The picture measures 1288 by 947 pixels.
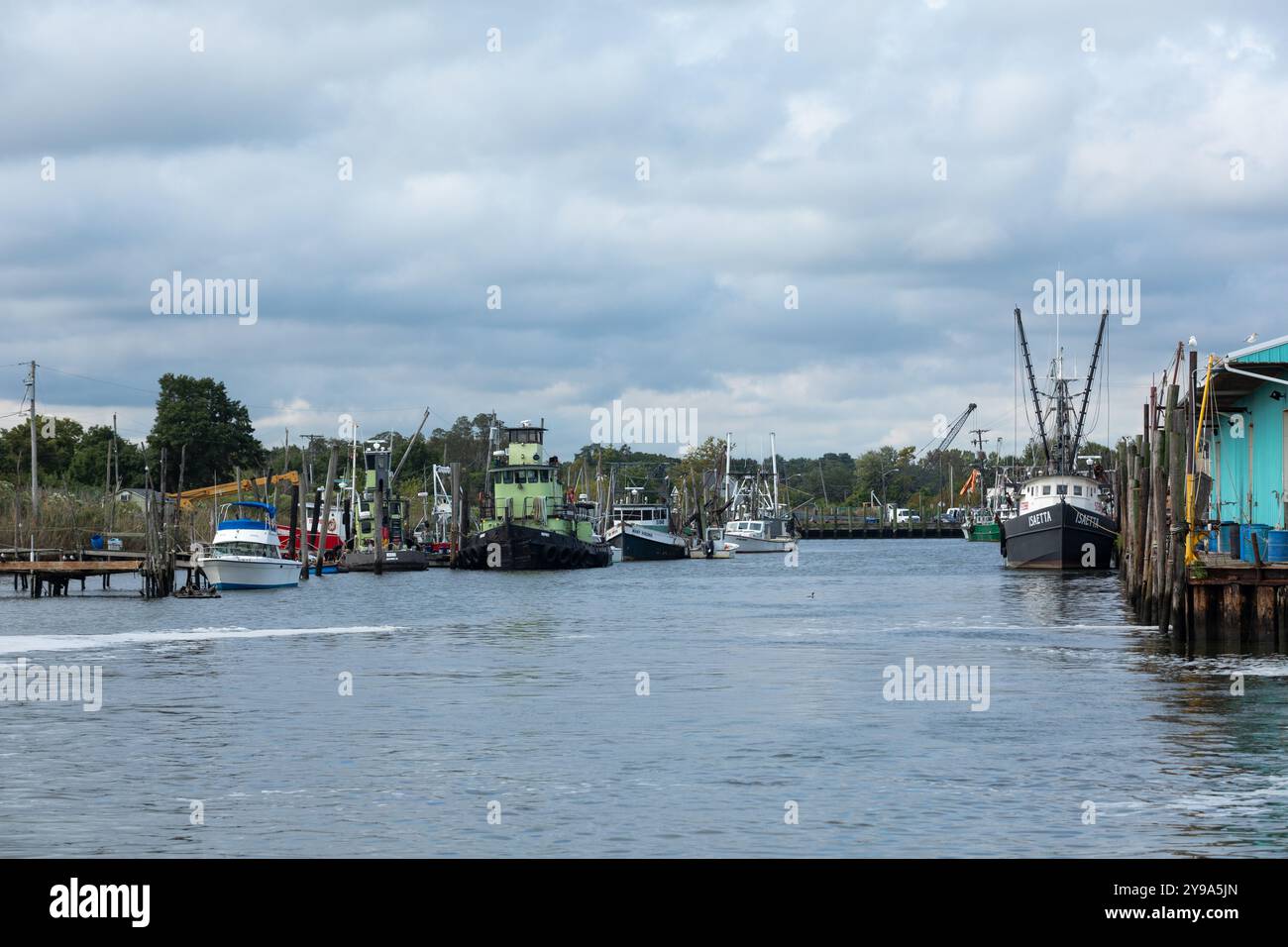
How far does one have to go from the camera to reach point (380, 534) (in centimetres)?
10544

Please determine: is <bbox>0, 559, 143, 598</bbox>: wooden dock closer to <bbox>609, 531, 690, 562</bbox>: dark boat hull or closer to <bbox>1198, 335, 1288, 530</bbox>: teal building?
<bbox>1198, 335, 1288, 530</bbox>: teal building

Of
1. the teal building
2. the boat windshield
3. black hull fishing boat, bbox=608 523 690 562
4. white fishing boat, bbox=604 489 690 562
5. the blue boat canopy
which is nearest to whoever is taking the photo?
the teal building

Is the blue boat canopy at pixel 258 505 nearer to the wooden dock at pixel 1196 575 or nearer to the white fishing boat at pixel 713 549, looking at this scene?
the wooden dock at pixel 1196 575

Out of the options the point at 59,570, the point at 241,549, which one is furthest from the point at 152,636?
the point at 241,549

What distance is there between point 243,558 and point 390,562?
33.8 meters

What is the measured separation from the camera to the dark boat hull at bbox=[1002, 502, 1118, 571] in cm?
8575

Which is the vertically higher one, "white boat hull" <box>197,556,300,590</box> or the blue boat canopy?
the blue boat canopy

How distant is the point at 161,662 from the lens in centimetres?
3966

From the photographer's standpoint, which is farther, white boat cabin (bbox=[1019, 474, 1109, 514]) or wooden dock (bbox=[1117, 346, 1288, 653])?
white boat cabin (bbox=[1019, 474, 1109, 514])

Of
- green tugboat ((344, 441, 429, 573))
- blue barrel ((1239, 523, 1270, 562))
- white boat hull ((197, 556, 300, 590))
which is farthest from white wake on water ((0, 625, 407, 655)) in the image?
green tugboat ((344, 441, 429, 573))

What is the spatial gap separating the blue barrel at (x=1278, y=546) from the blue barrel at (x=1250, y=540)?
11.3 inches
